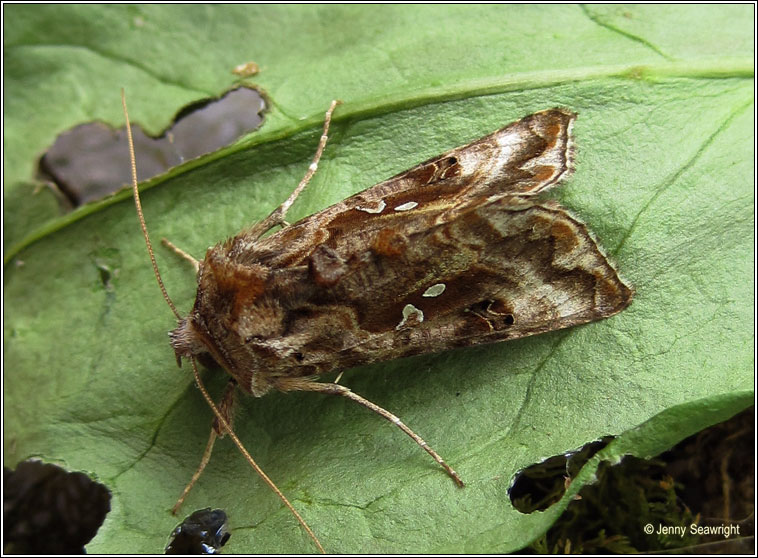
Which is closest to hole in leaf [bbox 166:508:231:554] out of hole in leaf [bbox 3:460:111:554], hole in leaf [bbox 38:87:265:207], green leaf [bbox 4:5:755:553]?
green leaf [bbox 4:5:755:553]

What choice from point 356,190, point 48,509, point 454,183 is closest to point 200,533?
point 48,509

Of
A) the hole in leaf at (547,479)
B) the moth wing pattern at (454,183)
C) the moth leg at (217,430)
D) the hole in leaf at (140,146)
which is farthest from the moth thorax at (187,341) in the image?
the hole in leaf at (547,479)

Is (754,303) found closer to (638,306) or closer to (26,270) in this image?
(638,306)

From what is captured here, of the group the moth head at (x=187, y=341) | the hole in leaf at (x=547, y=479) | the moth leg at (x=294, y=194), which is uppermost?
the moth leg at (x=294, y=194)

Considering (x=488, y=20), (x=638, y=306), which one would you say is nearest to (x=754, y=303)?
(x=638, y=306)

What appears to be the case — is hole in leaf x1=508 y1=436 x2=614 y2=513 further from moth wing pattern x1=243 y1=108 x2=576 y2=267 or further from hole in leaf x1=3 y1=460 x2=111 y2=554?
hole in leaf x1=3 y1=460 x2=111 y2=554

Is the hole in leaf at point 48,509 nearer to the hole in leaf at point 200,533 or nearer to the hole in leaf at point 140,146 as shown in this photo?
the hole in leaf at point 200,533
